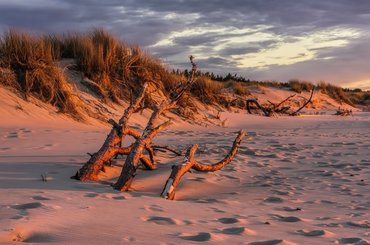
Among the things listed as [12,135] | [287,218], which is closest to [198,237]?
[287,218]

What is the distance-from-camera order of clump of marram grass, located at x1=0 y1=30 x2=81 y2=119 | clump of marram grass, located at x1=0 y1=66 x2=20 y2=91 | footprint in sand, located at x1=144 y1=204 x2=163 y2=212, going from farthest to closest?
clump of marram grass, located at x1=0 y1=30 x2=81 y2=119 < clump of marram grass, located at x1=0 y1=66 x2=20 y2=91 < footprint in sand, located at x1=144 y1=204 x2=163 y2=212

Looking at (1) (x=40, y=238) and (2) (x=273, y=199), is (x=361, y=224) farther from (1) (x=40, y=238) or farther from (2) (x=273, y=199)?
(1) (x=40, y=238)

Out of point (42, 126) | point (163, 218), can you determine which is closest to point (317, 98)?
point (42, 126)

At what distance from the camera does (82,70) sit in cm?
1386

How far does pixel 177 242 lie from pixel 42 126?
7.40 metres

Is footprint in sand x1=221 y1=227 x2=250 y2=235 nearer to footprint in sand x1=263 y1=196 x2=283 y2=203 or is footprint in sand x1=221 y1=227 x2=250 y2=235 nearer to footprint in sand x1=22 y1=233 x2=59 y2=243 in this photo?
footprint in sand x1=22 y1=233 x2=59 y2=243

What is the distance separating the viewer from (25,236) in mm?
3094

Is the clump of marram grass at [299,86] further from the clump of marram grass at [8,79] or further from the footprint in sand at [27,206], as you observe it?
the footprint in sand at [27,206]

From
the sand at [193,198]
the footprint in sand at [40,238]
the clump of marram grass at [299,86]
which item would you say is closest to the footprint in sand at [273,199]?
the sand at [193,198]

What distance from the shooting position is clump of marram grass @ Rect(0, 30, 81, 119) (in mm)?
11477

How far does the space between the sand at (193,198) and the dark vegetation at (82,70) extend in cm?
215

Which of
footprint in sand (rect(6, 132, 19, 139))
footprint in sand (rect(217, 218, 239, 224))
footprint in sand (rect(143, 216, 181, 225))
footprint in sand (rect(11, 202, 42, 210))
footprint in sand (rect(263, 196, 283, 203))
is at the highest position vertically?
footprint in sand (rect(6, 132, 19, 139))

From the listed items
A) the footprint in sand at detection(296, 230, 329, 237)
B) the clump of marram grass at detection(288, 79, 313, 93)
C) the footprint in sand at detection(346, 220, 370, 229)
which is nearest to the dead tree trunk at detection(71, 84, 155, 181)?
the footprint in sand at detection(296, 230, 329, 237)

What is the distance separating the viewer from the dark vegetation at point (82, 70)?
11.6 m
